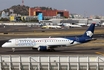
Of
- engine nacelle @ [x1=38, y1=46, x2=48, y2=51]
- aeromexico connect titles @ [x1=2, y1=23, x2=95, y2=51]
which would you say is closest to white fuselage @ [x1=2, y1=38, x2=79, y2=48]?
aeromexico connect titles @ [x1=2, y1=23, x2=95, y2=51]

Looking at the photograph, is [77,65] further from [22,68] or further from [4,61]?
[4,61]

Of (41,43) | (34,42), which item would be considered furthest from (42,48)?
(34,42)

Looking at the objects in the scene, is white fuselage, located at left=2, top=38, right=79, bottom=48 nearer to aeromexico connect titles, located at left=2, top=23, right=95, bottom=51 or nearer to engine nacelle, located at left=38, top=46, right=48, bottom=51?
aeromexico connect titles, located at left=2, top=23, right=95, bottom=51

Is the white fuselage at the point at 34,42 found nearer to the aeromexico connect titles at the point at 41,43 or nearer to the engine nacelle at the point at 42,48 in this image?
the aeromexico connect titles at the point at 41,43

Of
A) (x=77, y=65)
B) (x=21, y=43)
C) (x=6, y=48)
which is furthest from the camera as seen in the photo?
(x=6, y=48)

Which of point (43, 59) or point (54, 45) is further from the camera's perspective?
point (54, 45)

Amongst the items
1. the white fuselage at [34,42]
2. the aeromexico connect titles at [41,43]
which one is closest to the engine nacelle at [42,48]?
the aeromexico connect titles at [41,43]

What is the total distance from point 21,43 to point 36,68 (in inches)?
1286

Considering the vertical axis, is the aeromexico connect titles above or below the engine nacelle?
above

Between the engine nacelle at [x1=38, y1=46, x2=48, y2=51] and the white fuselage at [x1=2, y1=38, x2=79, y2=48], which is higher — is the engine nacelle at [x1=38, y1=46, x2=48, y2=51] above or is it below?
below

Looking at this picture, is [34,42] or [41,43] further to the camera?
[41,43]

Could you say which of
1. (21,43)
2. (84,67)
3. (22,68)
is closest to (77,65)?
(84,67)

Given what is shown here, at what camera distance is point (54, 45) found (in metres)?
62.8

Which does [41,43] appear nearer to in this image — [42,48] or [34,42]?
[42,48]
